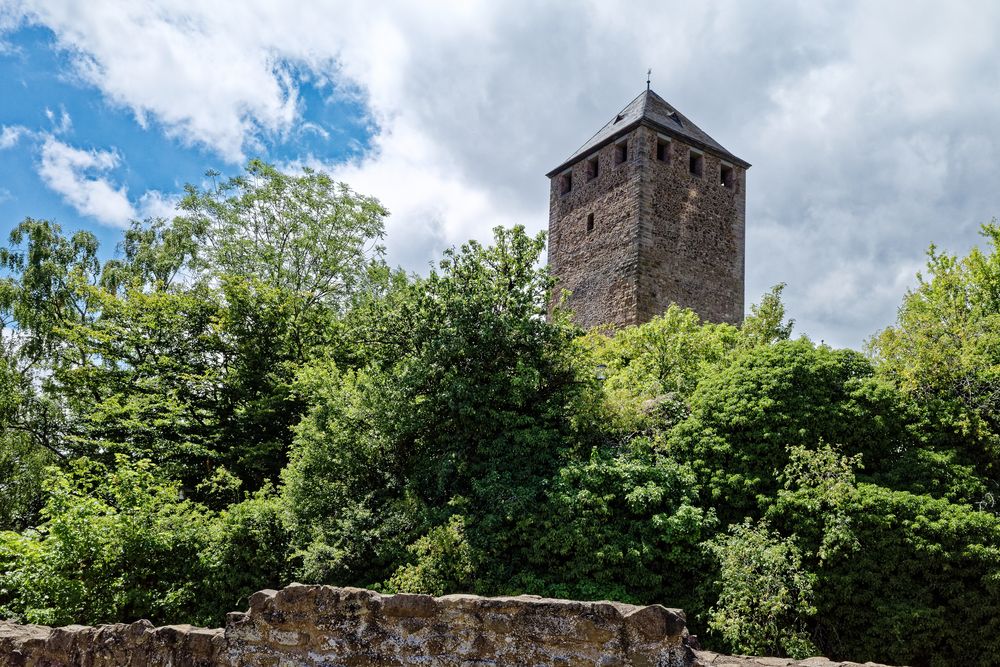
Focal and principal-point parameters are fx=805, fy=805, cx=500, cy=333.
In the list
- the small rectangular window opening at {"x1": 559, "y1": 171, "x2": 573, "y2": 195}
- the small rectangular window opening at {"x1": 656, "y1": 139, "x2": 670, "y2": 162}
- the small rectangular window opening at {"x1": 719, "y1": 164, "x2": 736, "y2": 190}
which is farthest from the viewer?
the small rectangular window opening at {"x1": 559, "y1": 171, "x2": 573, "y2": 195}

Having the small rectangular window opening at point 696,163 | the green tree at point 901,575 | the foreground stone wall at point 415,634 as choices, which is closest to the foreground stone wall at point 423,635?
the foreground stone wall at point 415,634

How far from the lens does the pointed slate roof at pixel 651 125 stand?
26.2 m

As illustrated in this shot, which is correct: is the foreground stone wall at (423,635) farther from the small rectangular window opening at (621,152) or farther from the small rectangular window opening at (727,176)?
the small rectangular window opening at (727,176)

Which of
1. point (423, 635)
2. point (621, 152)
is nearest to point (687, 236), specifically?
point (621, 152)

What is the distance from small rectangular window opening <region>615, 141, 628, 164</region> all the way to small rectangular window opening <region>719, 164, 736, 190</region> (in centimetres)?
354

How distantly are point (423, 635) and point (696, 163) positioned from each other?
24.3 m

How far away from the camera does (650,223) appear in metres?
24.9

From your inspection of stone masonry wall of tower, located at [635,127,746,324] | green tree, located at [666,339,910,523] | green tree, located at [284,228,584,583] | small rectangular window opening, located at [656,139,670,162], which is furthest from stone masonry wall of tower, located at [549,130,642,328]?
green tree, located at [666,339,910,523]

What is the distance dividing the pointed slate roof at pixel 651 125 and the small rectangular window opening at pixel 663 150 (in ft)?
1.04

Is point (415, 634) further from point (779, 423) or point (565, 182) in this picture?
point (565, 182)

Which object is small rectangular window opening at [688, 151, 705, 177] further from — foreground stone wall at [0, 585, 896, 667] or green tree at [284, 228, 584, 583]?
foreground stone wall at [0, 585, 896, 667]

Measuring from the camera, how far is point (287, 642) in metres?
5.45

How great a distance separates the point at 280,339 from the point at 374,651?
47.0 feet

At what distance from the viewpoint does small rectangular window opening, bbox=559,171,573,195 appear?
93.9 ft
